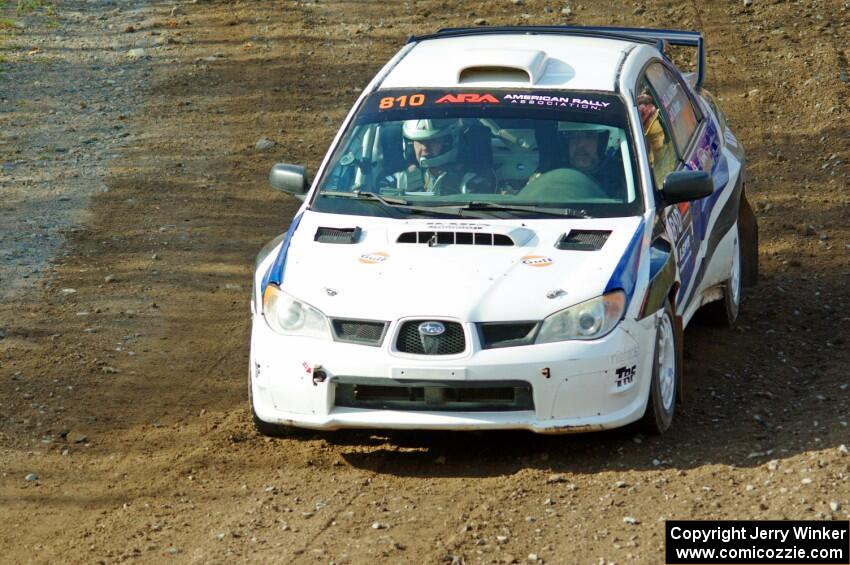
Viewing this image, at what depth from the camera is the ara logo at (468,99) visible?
744 centimetres

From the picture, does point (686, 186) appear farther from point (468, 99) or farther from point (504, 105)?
point (468, 99)

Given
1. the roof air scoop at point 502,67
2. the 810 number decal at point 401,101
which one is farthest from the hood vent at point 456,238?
the roof air scoop at point 502,67

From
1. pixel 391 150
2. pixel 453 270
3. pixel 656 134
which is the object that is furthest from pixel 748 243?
Answer: pixel 453 270

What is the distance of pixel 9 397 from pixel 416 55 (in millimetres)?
2923

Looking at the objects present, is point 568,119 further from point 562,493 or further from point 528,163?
point 562,493

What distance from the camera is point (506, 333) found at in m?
6.22

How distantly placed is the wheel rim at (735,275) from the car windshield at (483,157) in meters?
1.70

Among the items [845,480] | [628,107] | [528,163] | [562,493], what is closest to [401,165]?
[528,163]

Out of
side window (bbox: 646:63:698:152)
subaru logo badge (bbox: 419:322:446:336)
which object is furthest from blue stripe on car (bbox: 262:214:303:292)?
side window (bbox: 646:63:698:152)

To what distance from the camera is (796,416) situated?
7047 mm

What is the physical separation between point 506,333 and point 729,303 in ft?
9.23

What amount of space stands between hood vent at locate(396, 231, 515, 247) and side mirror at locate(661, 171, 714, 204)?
0.89 metres
